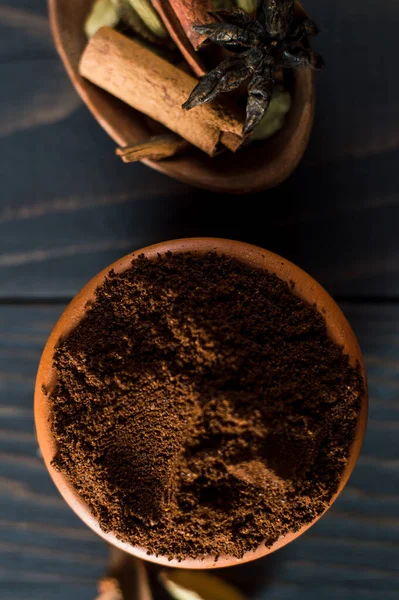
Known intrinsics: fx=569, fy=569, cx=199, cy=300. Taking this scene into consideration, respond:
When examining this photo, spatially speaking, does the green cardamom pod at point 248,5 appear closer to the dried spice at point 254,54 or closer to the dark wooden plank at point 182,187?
the dried spice at point 254,54

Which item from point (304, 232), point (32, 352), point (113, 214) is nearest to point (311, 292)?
point (304, 232)

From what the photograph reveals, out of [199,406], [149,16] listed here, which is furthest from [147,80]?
[199,406]

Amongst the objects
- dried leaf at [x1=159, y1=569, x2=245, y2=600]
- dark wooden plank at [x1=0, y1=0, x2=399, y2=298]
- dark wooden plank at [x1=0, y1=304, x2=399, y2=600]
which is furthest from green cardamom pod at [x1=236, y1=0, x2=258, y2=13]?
dried leaf at [x1=159, y1=569, x2=245, y2=600]

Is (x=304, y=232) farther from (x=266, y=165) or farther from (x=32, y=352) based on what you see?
(x=32, y=352)

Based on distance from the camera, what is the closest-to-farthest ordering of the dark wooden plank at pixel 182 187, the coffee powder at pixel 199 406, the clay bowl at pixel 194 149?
1. the coffee powder at pixel 199 406
2. the clay bowl at pixel 194 149
3. the dark wooden plank at pixel 182 187

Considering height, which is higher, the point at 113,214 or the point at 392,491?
the point at 113,214

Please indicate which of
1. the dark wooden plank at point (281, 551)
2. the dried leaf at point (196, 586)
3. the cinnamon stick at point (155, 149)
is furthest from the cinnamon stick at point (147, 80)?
the dried leaf at point (196, 586)

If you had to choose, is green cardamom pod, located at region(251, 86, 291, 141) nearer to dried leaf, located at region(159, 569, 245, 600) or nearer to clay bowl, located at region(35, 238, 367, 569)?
clay bowl, located at region(35, 238, 367, 569)
